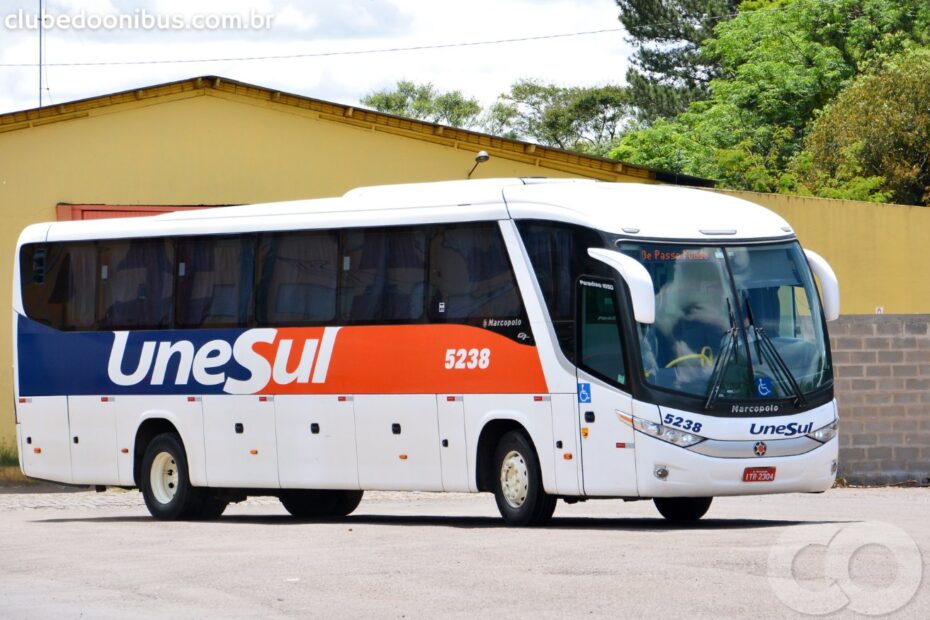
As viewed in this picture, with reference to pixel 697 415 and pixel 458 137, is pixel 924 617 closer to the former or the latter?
pixel 697 415

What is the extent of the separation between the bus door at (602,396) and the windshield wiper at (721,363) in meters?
0.74

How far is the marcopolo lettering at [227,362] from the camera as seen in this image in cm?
1950

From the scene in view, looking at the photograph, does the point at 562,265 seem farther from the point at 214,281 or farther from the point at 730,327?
the point at 214,281

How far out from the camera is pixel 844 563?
40.8ft

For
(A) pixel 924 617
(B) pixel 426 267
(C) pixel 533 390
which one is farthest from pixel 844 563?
(B) pixel 426 267

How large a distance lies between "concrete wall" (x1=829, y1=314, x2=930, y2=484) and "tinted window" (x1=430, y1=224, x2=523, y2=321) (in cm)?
815

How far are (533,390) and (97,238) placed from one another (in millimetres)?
7246

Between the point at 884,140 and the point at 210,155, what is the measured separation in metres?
20.7

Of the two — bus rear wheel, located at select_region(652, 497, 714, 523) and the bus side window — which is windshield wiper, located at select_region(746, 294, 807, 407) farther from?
bus rear wheel, located at select_region(652, 497, 714, 523)

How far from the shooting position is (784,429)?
16.5 m

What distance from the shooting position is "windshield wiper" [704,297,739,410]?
16.3 metres

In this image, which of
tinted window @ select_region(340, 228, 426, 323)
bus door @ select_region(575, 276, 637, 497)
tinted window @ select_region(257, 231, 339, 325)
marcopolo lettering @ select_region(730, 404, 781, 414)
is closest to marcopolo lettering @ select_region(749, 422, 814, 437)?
marcopolo lettering @ select_region(730, 404, 781, 414)

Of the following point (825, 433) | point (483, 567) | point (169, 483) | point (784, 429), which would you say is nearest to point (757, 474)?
point (784, 429)

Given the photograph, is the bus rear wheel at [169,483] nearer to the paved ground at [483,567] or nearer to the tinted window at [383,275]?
the paved ground at [483,567]
